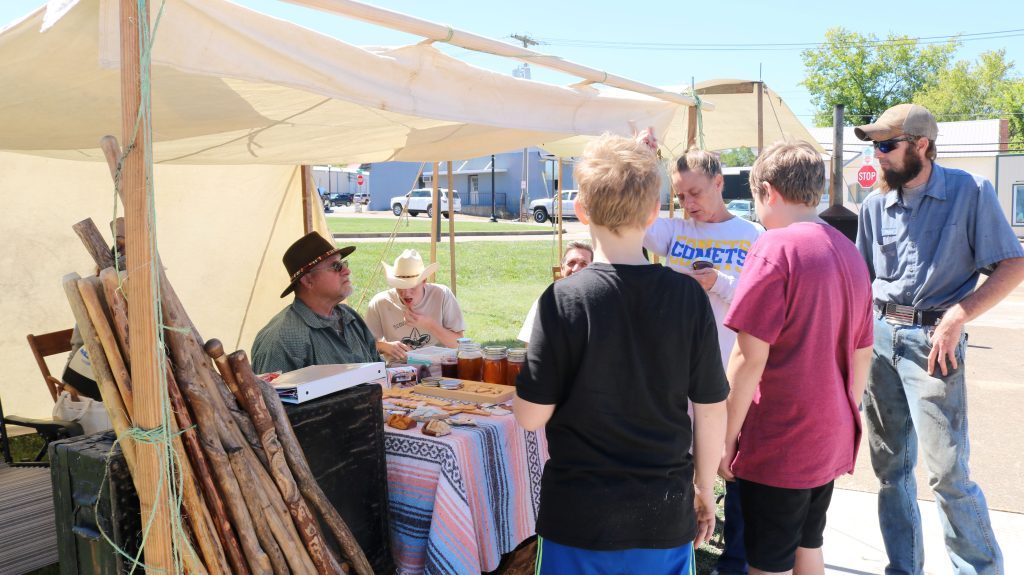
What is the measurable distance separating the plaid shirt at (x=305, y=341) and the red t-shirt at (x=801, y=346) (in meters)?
1.86

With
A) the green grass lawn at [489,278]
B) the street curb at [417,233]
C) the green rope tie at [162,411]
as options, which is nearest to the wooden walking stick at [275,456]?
the green rope tie at [162,411]

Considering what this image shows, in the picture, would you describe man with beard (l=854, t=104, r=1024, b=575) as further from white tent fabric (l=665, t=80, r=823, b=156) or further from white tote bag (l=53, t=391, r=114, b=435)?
white tent fabric (l=665, t=80, r=823, b=156)

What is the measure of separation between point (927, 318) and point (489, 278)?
12.4 m

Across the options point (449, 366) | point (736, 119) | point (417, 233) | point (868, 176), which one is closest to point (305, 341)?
point (449, 366)

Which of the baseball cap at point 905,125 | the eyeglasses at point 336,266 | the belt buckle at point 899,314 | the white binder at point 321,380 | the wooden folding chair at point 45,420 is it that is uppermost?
the baseball cap at point 905,125

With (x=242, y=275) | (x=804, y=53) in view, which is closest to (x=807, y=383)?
(x=242, y=275)

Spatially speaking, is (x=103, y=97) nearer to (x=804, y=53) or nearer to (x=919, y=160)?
(x=919, y=160)

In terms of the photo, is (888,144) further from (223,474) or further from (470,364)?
(223,474)

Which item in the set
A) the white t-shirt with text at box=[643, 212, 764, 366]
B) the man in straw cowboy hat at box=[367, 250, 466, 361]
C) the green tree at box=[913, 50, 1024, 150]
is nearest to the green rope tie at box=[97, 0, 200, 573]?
the white t-shirt with text at box=[643, 212, 764, 366]

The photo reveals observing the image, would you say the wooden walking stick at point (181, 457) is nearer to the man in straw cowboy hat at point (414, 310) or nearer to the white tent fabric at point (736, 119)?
the man in straw cowboy hat at point (414, 310)

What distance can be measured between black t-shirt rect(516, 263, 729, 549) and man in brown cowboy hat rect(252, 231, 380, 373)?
1782 millimetres

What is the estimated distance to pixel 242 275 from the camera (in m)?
5.89

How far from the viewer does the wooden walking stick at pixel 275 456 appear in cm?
191

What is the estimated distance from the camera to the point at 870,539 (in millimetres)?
3545
